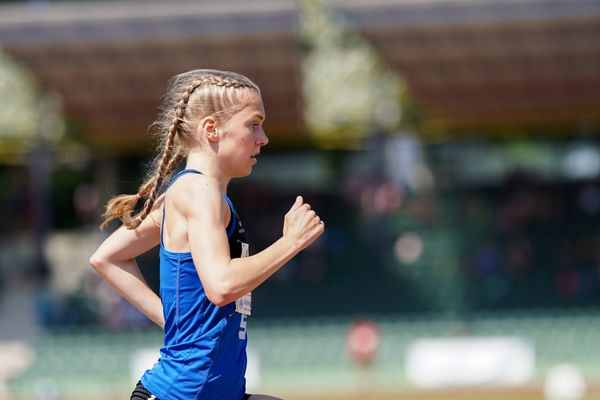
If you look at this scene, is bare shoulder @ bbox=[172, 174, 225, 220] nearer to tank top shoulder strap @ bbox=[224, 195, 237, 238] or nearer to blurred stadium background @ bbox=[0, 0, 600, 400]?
tank top shoulder strap @ bbox=[224, 195, 237, 238]

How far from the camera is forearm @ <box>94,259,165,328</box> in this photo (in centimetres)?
438

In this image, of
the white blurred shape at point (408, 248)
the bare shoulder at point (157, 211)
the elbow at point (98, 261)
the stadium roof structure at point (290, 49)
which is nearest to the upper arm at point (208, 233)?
the bare shoulder at point (157, 211)

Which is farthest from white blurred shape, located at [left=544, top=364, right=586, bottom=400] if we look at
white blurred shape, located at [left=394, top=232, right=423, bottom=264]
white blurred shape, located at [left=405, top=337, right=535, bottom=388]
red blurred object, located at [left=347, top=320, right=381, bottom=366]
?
white blurred shape, located at [left=394, top=232, right=423, bottom=264]

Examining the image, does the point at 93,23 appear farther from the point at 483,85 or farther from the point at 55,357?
the point at 483,85

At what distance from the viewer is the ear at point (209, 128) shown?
152 inches

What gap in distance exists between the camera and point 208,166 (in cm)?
388

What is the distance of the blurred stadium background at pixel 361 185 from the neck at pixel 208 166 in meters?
14.4

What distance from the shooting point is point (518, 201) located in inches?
963

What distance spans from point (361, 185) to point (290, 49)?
4.57 meters

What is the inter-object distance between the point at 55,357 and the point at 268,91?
723 centimetres

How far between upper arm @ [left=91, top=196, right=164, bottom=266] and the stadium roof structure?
55.7 ft

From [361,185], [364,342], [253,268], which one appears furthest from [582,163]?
[253,268]

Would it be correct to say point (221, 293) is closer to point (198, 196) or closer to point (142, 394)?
point (198, 196)

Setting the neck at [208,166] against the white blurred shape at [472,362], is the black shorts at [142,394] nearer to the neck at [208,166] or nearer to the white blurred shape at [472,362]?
the neck at [208,166]
